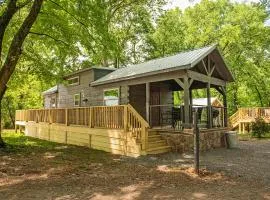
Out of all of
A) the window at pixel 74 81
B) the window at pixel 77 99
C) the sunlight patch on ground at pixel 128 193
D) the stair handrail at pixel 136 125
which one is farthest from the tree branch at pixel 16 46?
the window at pixel 77 99

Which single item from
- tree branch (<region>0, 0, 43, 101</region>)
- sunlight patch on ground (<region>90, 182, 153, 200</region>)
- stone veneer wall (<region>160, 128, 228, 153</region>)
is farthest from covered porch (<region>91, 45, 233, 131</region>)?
sunlight patch on ground (<region>90, 182, 153, 200</region>)

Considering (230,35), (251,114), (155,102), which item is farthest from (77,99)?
(230,35)

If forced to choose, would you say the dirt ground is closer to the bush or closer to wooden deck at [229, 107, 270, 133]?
the bush

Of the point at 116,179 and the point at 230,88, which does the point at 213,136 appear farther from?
the point at 230,88

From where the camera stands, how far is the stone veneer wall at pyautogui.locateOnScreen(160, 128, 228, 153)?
1286 centimetres

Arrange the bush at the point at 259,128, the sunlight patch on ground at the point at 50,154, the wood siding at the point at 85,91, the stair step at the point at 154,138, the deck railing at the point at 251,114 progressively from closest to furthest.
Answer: the sunlight patch on ground at the point at 50,154
the stair step at the point at 154,138
the wood siding at the point at 85,91
the bush at the point at 259,128
the deck railing at the point at 251,114

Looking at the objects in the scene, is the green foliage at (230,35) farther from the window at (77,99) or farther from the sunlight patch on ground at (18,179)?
the sunlight patch on ground at (18,179)

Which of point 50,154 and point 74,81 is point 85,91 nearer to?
point 74,81

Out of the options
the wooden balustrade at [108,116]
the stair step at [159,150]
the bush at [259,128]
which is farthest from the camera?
the bush at [259,128]

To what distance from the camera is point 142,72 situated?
14.9m

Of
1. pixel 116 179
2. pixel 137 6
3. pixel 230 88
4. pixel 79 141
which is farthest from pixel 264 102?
pixel 116 179

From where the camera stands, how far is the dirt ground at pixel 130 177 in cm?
690

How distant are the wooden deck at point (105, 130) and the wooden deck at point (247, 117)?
14.8 metres

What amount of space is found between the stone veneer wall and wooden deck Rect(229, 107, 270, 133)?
35.8 feet
